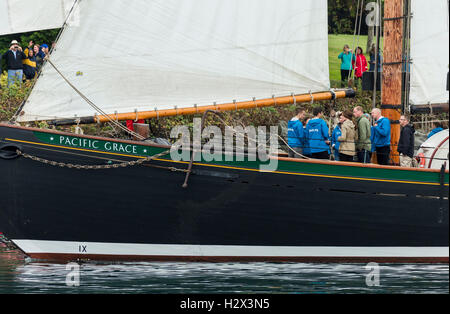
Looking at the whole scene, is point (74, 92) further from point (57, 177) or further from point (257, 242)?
point (257, 242)

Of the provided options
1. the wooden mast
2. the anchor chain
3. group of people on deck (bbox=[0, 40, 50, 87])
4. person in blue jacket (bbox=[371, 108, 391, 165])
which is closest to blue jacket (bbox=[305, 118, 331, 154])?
person in blue jacket (bbox=[371, 108, 391, 165])

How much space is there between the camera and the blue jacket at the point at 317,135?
19.3 meters

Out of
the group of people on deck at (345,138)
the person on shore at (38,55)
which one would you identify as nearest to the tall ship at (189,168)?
the group of people on deck at (345,138)

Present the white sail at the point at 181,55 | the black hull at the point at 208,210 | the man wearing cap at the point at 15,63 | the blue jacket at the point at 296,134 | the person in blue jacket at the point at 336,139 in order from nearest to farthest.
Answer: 1. the white sail at the point at 181,55
2. the black hull at the point at 208,210
3. the blue jacket at the point at 296,134
4. the person in blue jacket at the point at 336,139
5. the man wearing cap at the point at 15,63

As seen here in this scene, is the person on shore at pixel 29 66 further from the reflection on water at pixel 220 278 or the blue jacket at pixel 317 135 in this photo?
the blue jacket at pixel 317 135

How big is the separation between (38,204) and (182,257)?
3.02m

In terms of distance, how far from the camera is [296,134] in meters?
19.5

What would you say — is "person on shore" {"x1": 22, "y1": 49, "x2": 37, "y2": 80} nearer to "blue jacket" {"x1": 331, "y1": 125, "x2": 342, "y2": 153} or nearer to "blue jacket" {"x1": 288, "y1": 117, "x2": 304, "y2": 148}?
"blue jacket" {"x1": 331, "y1": 125, "x2": 342, "y2": 153}

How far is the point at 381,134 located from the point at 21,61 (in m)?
14.5

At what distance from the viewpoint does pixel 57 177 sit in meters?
18.9

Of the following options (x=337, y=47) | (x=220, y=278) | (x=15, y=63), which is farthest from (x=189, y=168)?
(x=337, y=47)

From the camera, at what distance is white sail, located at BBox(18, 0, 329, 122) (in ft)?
60.7

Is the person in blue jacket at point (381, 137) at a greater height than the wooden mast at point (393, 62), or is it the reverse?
the wooden mast at point (393, 62)

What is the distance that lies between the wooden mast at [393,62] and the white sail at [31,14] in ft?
21.6
